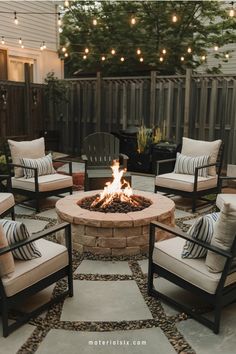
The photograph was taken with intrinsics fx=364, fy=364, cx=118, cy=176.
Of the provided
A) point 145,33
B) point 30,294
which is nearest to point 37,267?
point 30,294

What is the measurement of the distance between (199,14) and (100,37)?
334 centimetres

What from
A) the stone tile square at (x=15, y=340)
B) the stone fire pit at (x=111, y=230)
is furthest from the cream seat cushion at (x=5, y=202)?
the stone tile square at (x=15, y=340)

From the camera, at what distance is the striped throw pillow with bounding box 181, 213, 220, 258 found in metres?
2.48

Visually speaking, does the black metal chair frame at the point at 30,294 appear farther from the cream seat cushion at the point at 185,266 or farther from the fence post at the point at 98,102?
the fence post at the point at 98,102

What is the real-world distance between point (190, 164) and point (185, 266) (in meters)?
2.96

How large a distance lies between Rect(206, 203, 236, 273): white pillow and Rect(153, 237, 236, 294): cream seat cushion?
6 cm

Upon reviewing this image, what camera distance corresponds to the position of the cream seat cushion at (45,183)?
496cm

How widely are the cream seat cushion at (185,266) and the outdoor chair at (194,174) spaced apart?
2.18m

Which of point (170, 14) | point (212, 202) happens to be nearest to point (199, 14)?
point (170, 14)

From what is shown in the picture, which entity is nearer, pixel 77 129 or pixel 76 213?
pixel 76 213

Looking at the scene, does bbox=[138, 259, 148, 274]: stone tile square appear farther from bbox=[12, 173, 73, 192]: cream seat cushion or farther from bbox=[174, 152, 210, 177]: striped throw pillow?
bbox=[174, 152, 210, 177]: striped throw pillow

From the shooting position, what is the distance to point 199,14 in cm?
1147

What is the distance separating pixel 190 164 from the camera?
5.34 meters

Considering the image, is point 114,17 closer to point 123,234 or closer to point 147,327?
point 123,234
